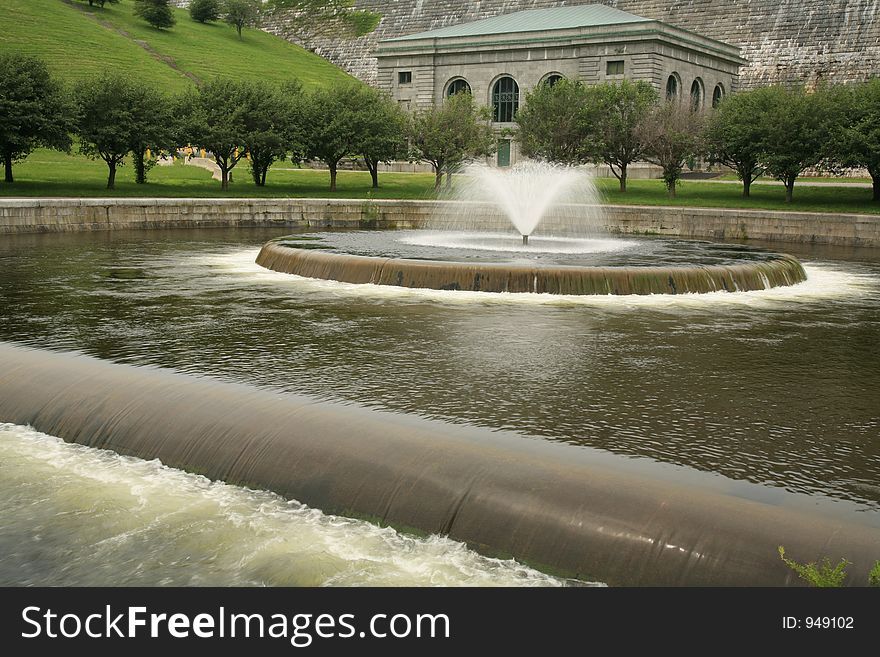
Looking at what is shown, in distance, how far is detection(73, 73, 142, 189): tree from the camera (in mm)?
38500

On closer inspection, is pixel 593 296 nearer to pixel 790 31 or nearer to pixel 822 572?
pixel 822 572

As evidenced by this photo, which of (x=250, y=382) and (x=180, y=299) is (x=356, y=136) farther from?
(x=250, y=382)

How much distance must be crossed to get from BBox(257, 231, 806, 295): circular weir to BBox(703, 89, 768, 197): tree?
767 inches

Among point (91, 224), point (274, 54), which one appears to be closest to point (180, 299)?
point (91, 224)

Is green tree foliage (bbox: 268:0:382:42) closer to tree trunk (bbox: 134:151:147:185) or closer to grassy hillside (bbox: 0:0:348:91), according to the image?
grassy hillside (bbox: 0:0:348:91)

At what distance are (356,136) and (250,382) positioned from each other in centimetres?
3670

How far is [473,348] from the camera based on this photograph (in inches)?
480

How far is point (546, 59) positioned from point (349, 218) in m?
35.1

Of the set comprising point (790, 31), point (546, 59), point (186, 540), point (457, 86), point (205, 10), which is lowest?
point (186, 540)

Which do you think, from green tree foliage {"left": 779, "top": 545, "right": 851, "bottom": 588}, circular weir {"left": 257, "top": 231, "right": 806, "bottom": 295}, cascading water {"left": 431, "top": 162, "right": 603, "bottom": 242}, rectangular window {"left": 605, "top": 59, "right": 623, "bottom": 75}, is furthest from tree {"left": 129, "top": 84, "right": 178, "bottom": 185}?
green tree foliage {"left": 779, "top": 545, "right": 851, "bottom": 588}

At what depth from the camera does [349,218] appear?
35.3m

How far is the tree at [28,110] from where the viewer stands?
3572 cm

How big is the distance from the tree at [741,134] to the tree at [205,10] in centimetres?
7351

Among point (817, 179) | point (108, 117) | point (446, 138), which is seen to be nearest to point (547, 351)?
point (108, 117)
